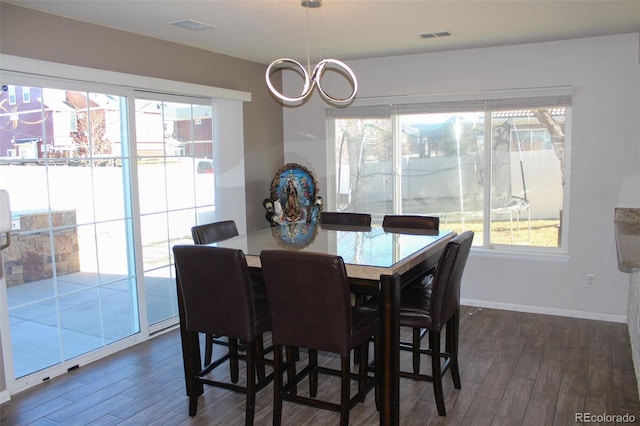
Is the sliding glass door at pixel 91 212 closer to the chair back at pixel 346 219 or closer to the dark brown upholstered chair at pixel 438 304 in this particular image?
the chair back at pixel 346 219

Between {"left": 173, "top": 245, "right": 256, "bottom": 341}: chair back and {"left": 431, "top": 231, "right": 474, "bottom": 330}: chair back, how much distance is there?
3.36 ft

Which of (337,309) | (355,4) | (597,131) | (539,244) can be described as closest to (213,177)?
(355,4)

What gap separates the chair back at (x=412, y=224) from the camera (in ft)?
12.8

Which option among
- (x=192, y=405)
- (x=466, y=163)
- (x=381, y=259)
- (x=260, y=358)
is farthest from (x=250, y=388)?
(x=466, y=163)

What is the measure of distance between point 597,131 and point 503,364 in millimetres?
2331

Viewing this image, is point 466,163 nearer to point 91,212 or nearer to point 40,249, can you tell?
point 91,212

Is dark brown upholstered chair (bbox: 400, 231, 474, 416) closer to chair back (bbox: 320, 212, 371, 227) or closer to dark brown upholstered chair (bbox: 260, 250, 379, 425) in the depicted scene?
dark brown upholstered chair (bbox: 260, 250, 379, 425)

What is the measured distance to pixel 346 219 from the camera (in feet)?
14.5

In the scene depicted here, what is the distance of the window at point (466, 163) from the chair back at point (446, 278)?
230 cm

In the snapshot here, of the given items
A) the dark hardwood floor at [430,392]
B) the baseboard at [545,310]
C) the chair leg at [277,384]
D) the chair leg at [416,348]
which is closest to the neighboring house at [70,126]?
the dark hardwood floor at [430,392]

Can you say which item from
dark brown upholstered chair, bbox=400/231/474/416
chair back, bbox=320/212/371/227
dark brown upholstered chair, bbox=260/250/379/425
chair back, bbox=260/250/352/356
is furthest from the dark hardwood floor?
chair back, bbox=320/212/371/227

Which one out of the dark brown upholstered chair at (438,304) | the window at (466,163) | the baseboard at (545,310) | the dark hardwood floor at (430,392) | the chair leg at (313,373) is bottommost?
the dark hardwood floor at (430,392)

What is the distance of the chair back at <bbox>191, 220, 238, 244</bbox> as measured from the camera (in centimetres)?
356

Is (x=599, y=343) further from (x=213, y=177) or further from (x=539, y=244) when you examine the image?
(x=213, y=177)
